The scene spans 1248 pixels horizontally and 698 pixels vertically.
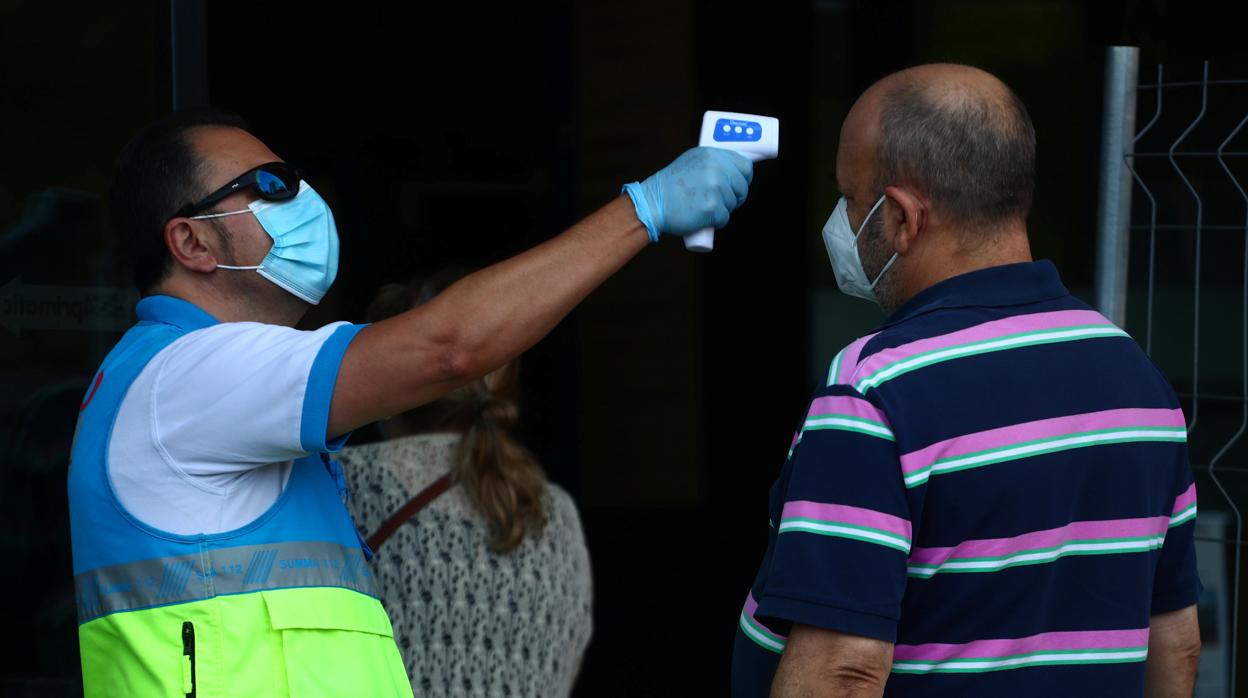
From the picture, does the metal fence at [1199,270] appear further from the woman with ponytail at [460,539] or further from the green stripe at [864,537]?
the woman with ponytail at [460,539]

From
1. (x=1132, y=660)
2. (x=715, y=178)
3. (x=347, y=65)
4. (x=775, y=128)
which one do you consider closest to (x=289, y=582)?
(x=715, y=178)

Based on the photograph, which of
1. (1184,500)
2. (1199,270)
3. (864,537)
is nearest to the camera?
(864,537)

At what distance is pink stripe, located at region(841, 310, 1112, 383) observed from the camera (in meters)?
1.42

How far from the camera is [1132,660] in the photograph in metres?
1.49

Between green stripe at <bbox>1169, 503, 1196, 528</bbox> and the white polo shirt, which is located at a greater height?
the white polo shirt

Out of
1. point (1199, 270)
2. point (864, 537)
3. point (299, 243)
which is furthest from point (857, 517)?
point (1199, 270)

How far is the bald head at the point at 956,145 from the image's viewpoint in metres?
Result: 1.48

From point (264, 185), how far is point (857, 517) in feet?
3.13

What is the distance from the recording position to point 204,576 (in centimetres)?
161

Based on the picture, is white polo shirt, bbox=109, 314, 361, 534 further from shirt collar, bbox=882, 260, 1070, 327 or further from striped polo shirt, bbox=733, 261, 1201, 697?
shirt collar, bbox=882, 260, 1070, 327

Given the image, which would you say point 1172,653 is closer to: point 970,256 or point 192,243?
point 970,256

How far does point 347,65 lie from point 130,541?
267cm

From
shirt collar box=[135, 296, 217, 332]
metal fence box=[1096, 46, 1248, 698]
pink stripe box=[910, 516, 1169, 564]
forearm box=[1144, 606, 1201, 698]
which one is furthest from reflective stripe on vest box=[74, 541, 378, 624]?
metal fence box=[1096, 46, 1248, 698]

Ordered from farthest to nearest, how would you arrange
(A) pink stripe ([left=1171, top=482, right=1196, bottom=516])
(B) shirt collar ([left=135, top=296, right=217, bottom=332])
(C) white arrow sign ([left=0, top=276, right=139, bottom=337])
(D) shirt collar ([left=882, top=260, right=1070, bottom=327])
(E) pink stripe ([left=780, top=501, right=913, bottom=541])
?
(C) white arrow sign ([left=0, top=276, right=139, bottom=337]), (B) shirt collar ([left=135, top=296, right=217, bottom=332]), (A) pink stripe ([left=1171, top=482, right=1196, bottom=516]), (D) shirt collar ([left=882, top=260, right=1070, bottom=327]), (E) pink stripe ([left=780, top=501, right=913, bottom=541])
